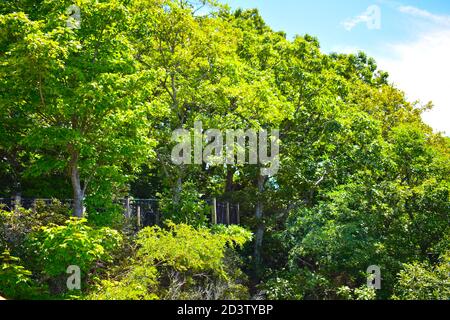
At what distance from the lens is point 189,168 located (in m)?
17.8

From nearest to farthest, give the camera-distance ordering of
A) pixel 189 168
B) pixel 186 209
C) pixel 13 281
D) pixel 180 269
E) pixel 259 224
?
pixel 13 281
pixel 180 269
pixel 186 209
pixel 189 168
pixel 259 224

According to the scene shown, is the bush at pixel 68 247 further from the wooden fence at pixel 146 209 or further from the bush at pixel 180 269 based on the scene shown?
the wooden fence at pixel 146 209

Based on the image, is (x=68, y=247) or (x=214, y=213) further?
(x=214, y=213)

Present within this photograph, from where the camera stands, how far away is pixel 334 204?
1584 centimetres

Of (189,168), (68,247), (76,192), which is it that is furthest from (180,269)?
(189,168)

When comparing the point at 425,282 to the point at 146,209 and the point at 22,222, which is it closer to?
the point at 146,209

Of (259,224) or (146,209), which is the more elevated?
(146,209)

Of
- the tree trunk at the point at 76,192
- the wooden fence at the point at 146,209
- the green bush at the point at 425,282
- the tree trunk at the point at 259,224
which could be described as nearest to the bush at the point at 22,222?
the wooden fence at the point at 146,209

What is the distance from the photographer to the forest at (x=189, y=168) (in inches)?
478

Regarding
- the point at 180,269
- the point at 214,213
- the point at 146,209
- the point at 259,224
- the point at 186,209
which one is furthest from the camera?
the point at 259,224

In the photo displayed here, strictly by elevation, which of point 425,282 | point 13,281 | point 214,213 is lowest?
point 425,282

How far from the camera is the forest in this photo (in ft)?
39.9

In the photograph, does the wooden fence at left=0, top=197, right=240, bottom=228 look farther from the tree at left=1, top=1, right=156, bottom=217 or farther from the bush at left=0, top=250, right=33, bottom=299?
the bush at left=0, top=250, right=33, bottom=299

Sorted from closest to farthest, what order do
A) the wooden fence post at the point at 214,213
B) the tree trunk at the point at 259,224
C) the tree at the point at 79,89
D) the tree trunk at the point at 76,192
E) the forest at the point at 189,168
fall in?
the tree at the point at 79,89, the forest at the point at 189,168, the tree trunk at the point at 76,192, the wooden fence post at the point at 214,213, the tree trunk at the point at 259,224
